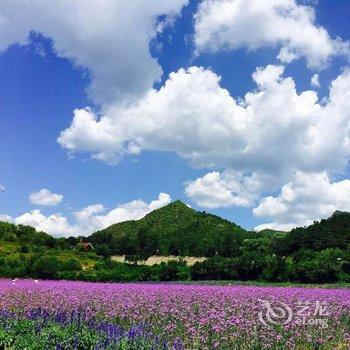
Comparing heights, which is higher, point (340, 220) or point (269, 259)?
point (340, 220)

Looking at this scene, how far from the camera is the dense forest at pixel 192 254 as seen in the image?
33.8 meters

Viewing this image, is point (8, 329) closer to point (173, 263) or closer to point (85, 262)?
point (173, 263)

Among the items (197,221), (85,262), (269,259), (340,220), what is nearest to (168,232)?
(197,221)

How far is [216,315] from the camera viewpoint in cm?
1003

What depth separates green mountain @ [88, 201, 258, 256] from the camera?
75062 mm

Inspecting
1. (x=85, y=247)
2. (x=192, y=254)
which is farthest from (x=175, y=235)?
(x=85, y=247)

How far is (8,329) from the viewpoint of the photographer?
915 cm

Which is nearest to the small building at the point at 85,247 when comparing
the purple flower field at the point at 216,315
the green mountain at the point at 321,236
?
the green mountain at the point at 321,236

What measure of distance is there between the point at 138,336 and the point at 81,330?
44.8 inches

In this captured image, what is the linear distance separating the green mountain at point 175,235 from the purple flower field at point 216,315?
2172 inches

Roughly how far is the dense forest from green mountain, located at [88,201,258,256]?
0.16 metres

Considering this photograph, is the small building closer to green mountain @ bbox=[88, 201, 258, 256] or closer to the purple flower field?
green mountain @ bbox=[88, 201, 258, 256]

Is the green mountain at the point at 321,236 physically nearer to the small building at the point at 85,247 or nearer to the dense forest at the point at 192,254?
the dense forest at the point at 192,254

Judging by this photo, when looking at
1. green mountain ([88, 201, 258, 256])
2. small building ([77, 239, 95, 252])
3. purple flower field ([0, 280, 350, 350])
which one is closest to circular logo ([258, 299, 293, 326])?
purple flower field ([0, 280, 350, 350])
